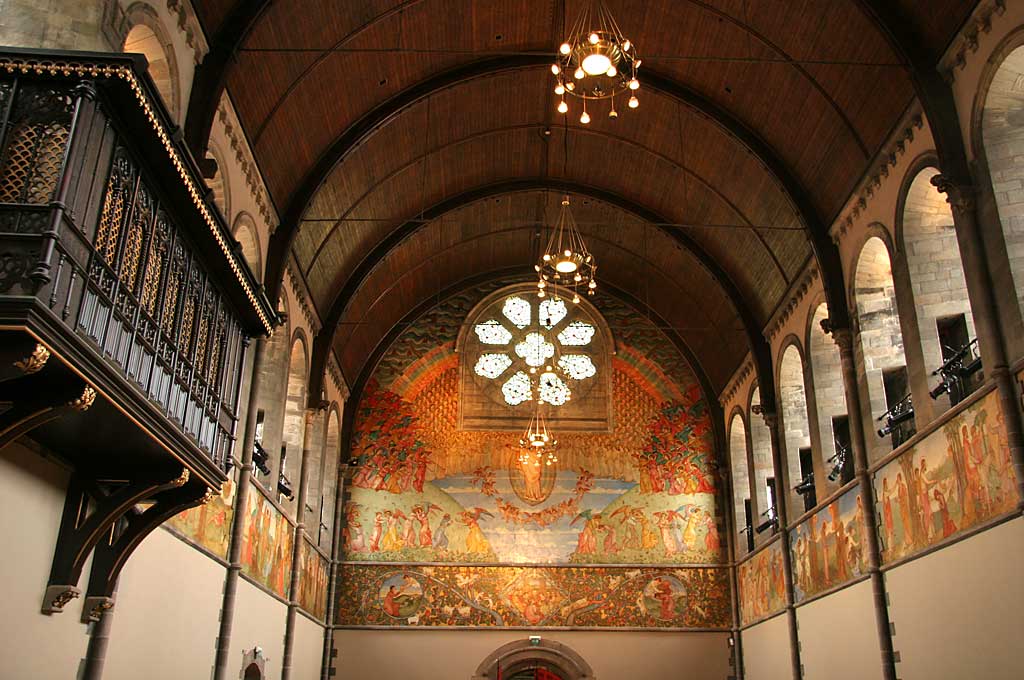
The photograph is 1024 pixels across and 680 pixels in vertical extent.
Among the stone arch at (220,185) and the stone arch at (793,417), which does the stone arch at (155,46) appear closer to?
the stone arch at (220,185)

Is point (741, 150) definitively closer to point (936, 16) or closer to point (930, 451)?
point (936, 16)

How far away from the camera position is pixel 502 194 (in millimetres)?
22562

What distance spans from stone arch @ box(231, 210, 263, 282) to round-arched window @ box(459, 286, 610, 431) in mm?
9500

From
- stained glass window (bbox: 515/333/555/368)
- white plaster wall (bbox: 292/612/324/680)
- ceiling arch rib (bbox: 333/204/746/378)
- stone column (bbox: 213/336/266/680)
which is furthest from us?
stained glass window (bbox: 515/333/555/368)

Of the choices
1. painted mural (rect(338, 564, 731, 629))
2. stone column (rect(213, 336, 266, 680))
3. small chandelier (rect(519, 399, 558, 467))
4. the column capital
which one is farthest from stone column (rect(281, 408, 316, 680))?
the column capital

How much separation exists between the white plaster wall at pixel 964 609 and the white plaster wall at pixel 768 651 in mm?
5595

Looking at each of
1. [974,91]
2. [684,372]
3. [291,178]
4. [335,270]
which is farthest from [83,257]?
[684,372]

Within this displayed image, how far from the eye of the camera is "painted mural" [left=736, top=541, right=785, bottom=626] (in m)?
19.6

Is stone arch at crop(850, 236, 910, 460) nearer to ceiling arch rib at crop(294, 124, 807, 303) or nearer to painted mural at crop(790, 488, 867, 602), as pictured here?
painted mural at crop(790, 488, 867, 602)

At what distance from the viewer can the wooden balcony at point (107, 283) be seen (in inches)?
278

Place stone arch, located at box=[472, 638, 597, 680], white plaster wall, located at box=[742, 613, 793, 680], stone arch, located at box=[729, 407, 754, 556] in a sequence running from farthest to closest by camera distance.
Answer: stone arch, located at box=[729, 407, 754, 556] < stone arch, located at box=[472, 638, 597, 680] < white plaster wall, located at box=[742, 613, 793, 680]

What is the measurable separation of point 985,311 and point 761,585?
1105cm

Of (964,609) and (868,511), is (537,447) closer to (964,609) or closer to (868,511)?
(868,511)

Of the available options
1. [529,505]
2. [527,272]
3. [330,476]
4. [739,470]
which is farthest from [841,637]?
[527,272]
